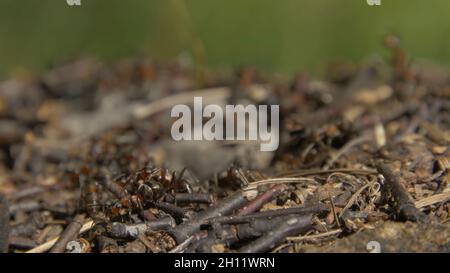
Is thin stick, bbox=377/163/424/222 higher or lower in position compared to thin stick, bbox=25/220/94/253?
higher

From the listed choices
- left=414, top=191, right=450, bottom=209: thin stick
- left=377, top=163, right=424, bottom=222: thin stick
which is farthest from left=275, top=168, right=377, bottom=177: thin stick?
left=414, top=191, right=450, bottom=209: thin stick

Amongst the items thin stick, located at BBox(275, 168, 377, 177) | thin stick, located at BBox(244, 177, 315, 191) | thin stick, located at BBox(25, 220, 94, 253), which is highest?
thin stick, located at BBox(275, 168, 377, 177)

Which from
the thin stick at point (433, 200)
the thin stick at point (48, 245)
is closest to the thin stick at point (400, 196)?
the thin stick at point (433, 200)

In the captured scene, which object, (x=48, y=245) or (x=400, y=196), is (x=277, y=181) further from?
(x=48, y=245)

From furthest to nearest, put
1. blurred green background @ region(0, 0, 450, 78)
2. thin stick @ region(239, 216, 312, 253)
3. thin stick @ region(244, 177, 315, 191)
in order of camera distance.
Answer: blurred green background @ region(0, 0, 450, 78)
thin stick @ region(244, 177, 315, 191)
thin stick @ region(239, 216, 312, 253)

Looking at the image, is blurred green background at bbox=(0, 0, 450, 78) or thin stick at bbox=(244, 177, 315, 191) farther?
blurred green background at bbox=(0, 0, 450, 78)

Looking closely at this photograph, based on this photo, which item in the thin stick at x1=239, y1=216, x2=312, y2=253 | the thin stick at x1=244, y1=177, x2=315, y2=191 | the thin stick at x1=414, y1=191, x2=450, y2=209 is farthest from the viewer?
the thin stick at x1=244, y1=177, x2=315, y2=191

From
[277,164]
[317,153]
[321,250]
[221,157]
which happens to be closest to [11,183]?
[221,157]

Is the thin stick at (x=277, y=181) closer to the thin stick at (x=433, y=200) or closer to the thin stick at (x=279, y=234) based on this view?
the thin stick at (x=279, y=234)

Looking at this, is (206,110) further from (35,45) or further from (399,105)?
(35,45)

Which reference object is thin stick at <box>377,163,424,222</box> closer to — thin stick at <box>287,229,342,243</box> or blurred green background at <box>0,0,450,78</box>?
thin stick at <box>287,229,342,243</box>
